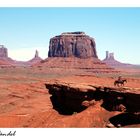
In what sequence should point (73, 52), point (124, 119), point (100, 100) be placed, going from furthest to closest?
point (73, 52)
point (100, 100)
point (124, 119)

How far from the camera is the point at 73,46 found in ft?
607

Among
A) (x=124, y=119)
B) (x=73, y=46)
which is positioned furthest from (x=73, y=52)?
(x=124, y=119)

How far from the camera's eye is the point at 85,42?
187000mm

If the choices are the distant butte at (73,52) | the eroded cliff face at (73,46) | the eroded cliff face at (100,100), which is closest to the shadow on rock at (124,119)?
the eroded cliff face at (100,100)

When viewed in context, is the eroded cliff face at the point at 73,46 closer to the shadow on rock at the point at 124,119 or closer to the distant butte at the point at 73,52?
the distant butte at the point at 73,52

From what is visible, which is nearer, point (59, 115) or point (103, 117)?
point (103, 117)

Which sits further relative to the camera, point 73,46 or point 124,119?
point 73,46

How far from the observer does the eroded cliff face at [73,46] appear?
184 metres

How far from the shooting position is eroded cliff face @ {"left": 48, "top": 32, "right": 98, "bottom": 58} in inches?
7229

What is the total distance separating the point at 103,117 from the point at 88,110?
5.47 ft

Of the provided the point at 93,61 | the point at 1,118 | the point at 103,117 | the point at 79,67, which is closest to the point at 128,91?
the point at 103,117

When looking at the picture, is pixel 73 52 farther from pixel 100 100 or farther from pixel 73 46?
pixel 100 100

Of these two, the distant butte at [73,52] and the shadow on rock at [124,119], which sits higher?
the shadow on rock at [124,119]

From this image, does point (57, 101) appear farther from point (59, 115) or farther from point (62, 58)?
point (62, 58)
